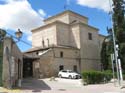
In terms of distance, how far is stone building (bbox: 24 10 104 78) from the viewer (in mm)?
44844

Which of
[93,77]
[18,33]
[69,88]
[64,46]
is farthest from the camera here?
[64,46]

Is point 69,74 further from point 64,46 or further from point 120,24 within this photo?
point 120,24

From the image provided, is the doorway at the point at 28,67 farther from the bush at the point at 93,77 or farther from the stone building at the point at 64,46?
the bush at the point at 93,77

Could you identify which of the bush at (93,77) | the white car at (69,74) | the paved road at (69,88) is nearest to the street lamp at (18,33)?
the paved road at (69,88)

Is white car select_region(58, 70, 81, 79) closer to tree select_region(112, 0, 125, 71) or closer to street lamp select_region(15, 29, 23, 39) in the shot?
tree select_region(112, 0, 125, 71)

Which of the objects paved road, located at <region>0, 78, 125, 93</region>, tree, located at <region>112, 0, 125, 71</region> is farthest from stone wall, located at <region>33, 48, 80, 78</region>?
paved road, located at <region>0, 78, 125, 93</region>

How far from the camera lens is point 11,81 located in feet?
68.1

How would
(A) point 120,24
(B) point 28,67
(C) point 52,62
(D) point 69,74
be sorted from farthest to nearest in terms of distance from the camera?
1. (B) point 28,67
2. (C) point 52,62
3. (A) point 120,24
4. (D) point 69,74

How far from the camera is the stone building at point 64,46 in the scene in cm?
4484

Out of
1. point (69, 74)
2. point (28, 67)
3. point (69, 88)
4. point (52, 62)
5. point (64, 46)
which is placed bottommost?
point (69, 88)

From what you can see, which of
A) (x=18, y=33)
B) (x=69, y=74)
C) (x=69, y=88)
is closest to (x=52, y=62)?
(x=69, y=74)

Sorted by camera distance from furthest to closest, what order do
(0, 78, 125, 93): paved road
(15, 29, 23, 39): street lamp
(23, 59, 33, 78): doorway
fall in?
(23, 59, 33, 78): doorway → (15, 29, 23, 39): street lamp → (0, 78, 125, 93): paved road

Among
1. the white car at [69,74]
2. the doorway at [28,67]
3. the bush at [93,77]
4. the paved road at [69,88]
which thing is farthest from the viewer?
the doorway at [28,67]

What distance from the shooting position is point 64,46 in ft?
169
